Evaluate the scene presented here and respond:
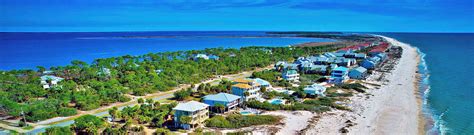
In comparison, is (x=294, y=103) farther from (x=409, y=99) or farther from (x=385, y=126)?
(x=409, y=99)

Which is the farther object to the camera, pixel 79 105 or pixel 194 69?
pixel 194 69

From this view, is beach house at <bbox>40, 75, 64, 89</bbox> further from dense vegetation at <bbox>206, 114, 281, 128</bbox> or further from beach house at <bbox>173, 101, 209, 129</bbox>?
dense vegetation at <bbox>206, 114, 281, 128</bbox>

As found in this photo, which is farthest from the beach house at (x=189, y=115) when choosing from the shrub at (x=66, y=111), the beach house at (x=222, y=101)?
the shrub at (x=66, y=111)

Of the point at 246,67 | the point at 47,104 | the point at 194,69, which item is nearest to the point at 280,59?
the point at 246,67

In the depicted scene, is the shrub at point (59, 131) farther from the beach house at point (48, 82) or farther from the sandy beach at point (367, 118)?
the beach house at point (48, 82)

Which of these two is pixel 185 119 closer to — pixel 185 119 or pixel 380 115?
pixel 185 119

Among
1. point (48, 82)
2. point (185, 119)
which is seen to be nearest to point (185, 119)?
point (185, 119)
